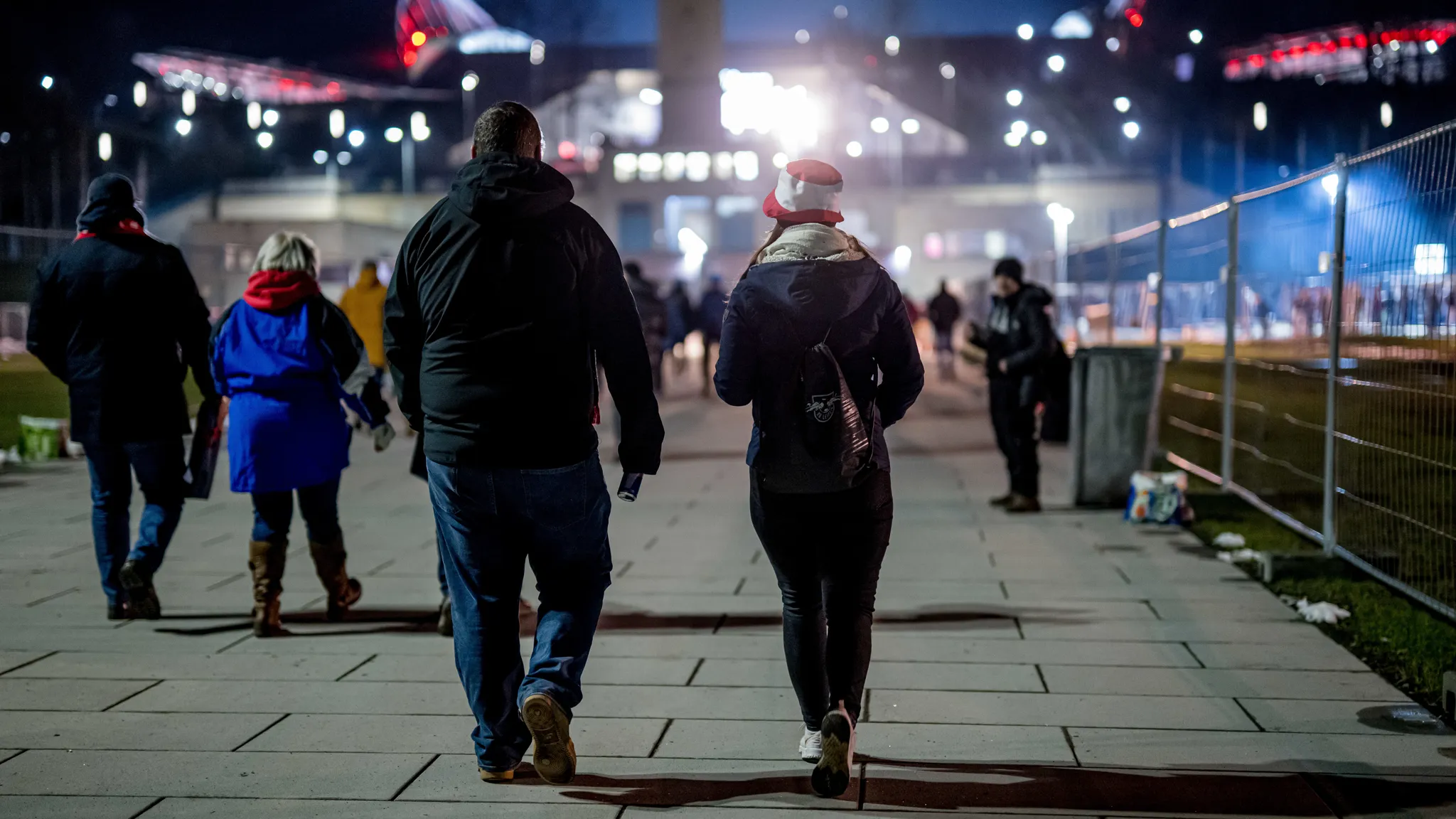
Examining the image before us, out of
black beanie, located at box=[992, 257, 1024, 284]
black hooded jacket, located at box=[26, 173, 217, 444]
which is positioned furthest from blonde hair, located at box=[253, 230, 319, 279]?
black beanie, located at box=[992, 257, 1024, 284]

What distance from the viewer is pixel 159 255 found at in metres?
6.10

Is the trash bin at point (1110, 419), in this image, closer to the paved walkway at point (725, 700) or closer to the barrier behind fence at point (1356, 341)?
the barrier behind fence at point (1356, 341)

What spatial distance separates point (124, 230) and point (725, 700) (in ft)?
10.9

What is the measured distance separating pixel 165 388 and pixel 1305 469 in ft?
29.6

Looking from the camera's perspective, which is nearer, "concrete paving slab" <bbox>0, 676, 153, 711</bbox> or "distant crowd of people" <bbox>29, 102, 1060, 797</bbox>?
"distant crowd of people" <bbox>29, 102, 1060, 797</bbox>

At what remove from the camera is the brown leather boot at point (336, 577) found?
19.7ft

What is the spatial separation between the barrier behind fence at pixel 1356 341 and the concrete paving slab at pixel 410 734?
10.3ft

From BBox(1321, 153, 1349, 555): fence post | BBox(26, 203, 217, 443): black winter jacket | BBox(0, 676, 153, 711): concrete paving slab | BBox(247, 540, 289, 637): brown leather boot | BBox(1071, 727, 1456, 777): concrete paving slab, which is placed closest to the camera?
BBox(1071, 727, 1456, 777): concrete paving slab

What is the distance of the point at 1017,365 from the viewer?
29.3ft

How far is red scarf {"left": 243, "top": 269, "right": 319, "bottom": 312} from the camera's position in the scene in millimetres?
5605

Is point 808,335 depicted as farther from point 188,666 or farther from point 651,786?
point 188,666

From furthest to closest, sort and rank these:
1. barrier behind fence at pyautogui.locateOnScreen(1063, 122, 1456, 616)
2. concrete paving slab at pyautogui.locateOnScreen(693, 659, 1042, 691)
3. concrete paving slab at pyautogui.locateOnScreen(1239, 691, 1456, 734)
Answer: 1. barrier behind fence at pyautogui.locateOnScreen(1063, 122, 1456, 616)
2. concrete paving slab at pyautogui.locateOnScreen(693, 659, 1042, 691)
3. concrete paving slab at pyautogui.locateOnScreen(1239, 691, 1456, 734)

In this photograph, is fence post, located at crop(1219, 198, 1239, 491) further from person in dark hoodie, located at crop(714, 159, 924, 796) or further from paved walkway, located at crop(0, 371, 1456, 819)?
person in dark hoodie, located at crop(714, 159, 924, 796)

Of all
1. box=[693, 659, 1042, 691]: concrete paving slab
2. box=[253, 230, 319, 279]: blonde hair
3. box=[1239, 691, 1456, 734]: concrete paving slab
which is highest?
box=[253, 230, 319, 279]: blonde hair
